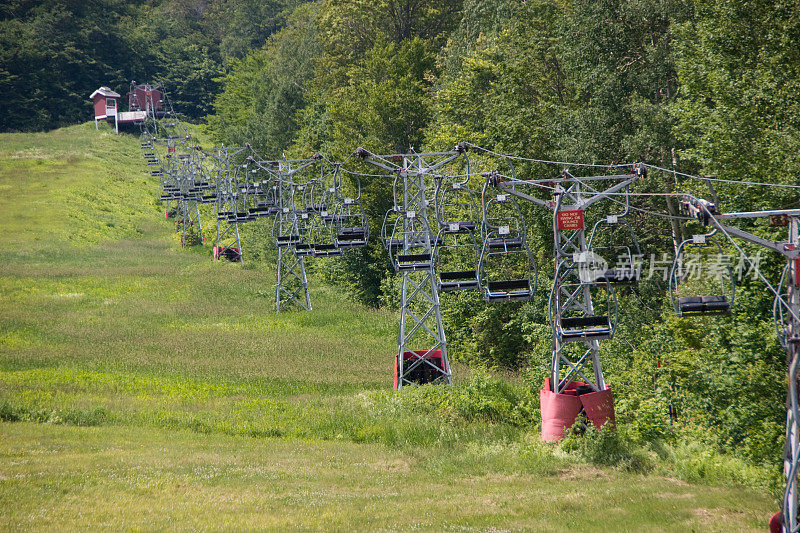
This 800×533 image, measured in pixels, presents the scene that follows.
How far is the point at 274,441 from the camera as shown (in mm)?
22016

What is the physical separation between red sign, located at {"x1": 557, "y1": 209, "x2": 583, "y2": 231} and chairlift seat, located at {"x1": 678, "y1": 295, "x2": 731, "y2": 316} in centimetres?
348

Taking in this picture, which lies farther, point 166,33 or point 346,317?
point 166,33

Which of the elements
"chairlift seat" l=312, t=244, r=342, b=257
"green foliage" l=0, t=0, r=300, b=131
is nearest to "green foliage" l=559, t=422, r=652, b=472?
"chairlift seat" l=312, t=244, r=342, b=257

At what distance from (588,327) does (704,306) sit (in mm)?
3408

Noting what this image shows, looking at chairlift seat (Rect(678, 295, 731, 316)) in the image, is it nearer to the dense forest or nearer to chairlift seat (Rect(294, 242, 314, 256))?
the dense forest

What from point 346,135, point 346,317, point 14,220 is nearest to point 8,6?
point 14,220

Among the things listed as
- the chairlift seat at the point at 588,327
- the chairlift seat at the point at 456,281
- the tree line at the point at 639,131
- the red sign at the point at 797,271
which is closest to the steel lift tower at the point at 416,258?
the chairlift seat at the point at 456,281

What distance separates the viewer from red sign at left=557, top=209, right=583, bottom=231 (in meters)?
17.9

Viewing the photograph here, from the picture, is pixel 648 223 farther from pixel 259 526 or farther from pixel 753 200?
pixel 259 526

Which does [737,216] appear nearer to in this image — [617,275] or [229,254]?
[617,275]

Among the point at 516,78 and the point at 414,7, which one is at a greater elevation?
the point at 414,7

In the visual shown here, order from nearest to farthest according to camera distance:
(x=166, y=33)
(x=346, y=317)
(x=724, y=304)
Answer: (x=724, y=304), (x=346, y=317), (x=166, y=33)

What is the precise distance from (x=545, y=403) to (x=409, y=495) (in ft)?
15.3

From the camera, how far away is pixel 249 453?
20.1 m
